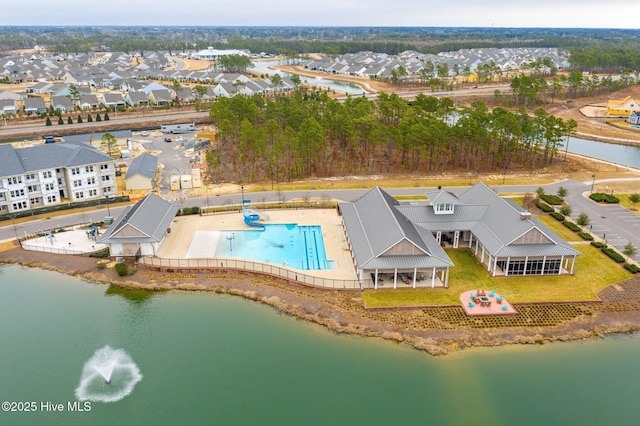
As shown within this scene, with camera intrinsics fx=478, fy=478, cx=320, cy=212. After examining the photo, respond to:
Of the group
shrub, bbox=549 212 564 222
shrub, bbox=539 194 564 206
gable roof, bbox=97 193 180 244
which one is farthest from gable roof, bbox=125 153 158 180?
shrub, bbox=539 194 564 206

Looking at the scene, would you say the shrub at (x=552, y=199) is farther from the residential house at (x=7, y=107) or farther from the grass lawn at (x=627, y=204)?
the residential house at (x=7, y=107)

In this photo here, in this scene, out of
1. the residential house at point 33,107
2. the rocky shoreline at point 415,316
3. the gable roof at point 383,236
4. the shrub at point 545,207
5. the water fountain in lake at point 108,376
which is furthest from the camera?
the residential house at point 33,107

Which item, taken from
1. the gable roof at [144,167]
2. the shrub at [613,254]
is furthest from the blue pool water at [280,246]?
the shrub at [613,254]

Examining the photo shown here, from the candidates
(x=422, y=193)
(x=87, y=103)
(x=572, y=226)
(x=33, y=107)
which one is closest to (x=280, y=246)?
(x=422, y=193)

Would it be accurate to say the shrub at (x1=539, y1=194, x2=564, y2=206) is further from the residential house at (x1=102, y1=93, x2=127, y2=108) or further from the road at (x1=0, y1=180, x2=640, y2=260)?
the residential house at (x1=102, y1=93, x2=127, y2=108)

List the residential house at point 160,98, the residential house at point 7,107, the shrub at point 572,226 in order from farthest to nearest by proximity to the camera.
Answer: the residential house at point 160,98 < the residential house at point 7,107 < the shrub at point 572,226
